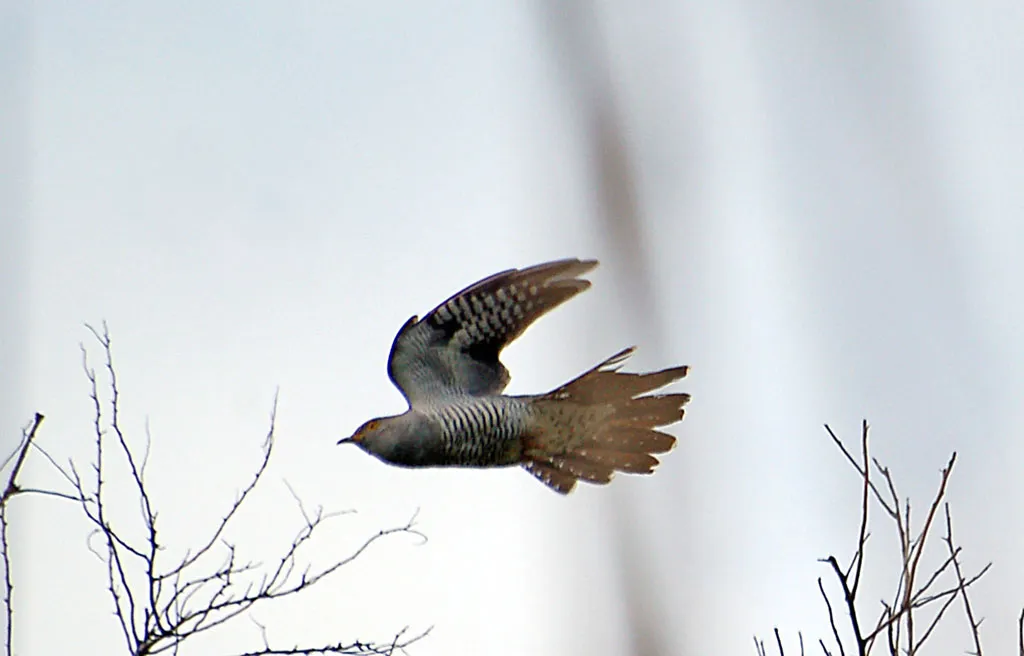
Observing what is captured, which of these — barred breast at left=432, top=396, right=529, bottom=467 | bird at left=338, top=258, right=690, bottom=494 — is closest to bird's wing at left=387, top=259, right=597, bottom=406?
bird at left=338, top=258, right=690, bottom=494

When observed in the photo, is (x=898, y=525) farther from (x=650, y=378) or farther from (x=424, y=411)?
(x=424, y=411)

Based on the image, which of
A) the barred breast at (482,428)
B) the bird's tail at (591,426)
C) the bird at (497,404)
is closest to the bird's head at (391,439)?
the bird at (497,404)

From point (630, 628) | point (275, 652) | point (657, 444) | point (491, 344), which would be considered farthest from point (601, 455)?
point (630, 628)

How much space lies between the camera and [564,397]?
375 cm

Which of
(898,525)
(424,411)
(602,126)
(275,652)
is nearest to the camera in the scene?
(602,126)

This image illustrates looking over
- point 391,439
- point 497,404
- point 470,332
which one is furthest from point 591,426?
point 391,439

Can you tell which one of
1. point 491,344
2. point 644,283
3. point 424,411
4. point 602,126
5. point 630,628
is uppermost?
point 491,344

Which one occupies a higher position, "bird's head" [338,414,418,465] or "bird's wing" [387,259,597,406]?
"bird's wing" [387,259,597,406]

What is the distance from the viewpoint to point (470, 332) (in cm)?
393

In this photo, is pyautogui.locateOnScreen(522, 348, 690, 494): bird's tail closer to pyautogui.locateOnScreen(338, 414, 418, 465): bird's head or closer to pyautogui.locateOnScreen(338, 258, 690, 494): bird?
pyautogui.locateOnScreen(338, 258, 690, 494): bird

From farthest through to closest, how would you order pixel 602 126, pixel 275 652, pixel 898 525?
pixel 275 652
pixel 898 525
pixel 602 126

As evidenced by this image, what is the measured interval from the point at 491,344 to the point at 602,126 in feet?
9.67

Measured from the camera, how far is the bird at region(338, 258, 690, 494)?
12.1 feet

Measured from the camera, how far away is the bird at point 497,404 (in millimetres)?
3676
